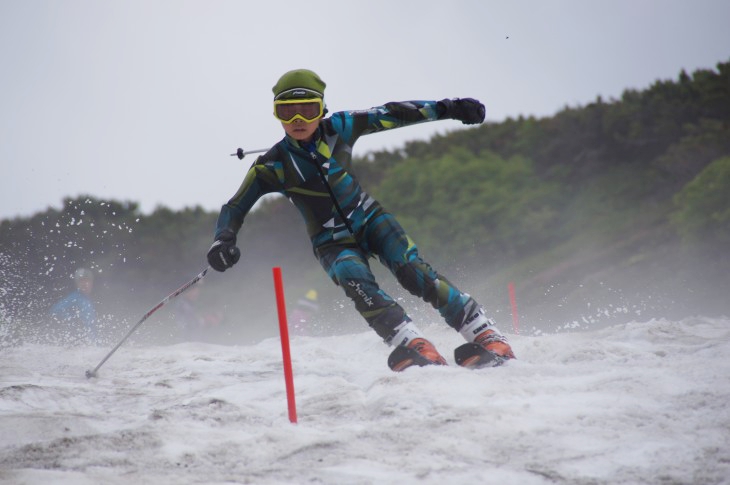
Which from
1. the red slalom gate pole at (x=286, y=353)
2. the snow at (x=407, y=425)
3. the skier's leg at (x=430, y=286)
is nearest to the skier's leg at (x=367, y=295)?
the skier's leg at (x=430, y=286)

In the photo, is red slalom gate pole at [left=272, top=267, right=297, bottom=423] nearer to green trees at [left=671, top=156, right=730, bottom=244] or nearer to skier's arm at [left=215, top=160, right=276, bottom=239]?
skier's arm at [left=215, top=160, right=276, bottom=239]

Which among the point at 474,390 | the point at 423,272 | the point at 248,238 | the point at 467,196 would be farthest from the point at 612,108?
the point at 474,390

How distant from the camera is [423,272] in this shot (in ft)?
16.4

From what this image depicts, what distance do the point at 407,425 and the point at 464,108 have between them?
9.39 ft

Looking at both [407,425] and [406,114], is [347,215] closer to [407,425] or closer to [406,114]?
[406,114]

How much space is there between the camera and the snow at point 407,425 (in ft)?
8.45

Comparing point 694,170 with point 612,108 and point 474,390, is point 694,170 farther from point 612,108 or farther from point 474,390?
point 474,390

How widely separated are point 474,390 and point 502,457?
0.89 metres

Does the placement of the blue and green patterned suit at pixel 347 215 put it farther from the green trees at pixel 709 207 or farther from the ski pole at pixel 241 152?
the green trees at pixel 709 207

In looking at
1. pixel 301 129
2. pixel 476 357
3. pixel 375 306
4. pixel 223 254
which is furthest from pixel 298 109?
pixel 476 357

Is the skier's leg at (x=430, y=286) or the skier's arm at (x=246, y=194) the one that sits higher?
the skier's arm at (x=246, y=194)

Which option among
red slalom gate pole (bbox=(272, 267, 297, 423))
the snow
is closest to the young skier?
the snow

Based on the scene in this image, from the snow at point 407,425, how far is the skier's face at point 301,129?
1571 millimetres

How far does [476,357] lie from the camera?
15.0 feet
